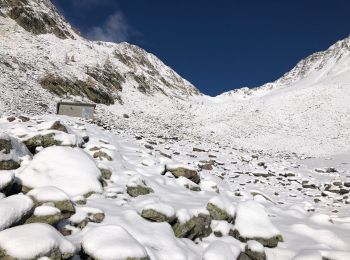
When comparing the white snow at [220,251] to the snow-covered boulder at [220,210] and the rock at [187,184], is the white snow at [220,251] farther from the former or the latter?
the rock at [187,184]

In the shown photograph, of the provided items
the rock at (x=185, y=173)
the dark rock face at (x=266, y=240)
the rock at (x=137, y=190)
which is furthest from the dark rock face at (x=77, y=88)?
the dark rock face at (x=266, y=240)

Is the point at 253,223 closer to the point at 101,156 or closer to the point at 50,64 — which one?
the point at 101,156

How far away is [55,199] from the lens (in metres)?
8.48

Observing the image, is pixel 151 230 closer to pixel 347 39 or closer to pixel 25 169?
pixel 25 169

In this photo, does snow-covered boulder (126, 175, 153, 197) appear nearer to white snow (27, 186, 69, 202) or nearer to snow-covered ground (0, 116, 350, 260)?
snow-covered ground (0, 116, 350, 260)

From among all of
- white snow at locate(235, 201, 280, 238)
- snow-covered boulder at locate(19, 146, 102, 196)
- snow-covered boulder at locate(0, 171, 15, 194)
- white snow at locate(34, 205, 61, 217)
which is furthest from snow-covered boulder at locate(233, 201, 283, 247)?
snow-covered boulder at locate(0, 171, 15, 194)

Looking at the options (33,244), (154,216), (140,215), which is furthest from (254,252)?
(33,244)

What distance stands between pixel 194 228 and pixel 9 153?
5923 millimetres

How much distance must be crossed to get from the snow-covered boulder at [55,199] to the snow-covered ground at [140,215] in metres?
0.02

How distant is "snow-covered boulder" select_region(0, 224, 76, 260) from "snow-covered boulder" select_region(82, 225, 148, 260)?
0.38m

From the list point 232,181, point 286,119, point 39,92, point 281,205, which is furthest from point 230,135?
point 281,205

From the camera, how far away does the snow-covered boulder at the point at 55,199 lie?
8.38 m

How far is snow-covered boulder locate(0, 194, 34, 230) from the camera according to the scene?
6957 mm

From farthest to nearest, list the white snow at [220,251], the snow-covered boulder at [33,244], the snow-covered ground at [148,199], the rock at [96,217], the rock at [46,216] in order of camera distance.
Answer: the rock at [96,217] → the white snow at [220,251] → the rock at [46,216] → the snow-covered ground at [148,199] → the snow-covered boulder at [33,244]
